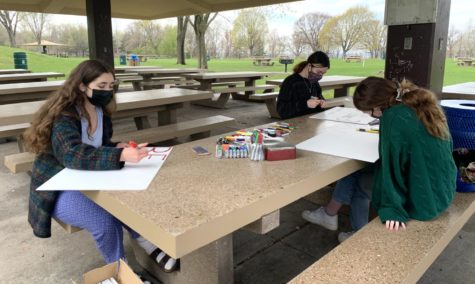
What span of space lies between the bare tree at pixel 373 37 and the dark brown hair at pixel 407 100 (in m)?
25.8

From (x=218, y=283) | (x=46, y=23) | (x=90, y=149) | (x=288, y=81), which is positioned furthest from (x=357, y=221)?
(x=46, y=23)

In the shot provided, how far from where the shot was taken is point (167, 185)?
148cm

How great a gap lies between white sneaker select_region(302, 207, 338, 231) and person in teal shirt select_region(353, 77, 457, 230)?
1.03 m

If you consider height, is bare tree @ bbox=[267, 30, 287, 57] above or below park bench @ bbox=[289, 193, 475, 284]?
above

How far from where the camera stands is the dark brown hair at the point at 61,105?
178 cm

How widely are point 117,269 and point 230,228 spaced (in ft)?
2.33

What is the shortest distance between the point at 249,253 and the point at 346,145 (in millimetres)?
1007

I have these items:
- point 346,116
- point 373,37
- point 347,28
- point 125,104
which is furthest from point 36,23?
point 346,116

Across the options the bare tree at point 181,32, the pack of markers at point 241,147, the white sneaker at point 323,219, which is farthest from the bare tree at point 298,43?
the pack of markers at point 241,147

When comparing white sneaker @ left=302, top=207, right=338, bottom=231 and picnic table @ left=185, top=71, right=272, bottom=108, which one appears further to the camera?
picnic table @ left=185, top=71, right=272, bottom=108

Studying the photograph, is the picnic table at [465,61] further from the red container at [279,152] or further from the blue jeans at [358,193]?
the red container at [279,152]

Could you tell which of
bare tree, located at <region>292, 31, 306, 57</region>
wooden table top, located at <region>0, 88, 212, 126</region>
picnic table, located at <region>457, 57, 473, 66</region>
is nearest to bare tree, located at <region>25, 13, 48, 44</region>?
bare tree, located at <region>292, 31, 306, 57</region>

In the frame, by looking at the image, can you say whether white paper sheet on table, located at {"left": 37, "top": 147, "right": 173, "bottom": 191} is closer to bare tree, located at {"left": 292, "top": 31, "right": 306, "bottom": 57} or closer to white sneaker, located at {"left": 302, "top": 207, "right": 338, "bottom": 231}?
white sneaker, located at {"left": 302, "top": 207, "right": 338, "bottom": 231}

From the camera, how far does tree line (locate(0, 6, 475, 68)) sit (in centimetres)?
2386
